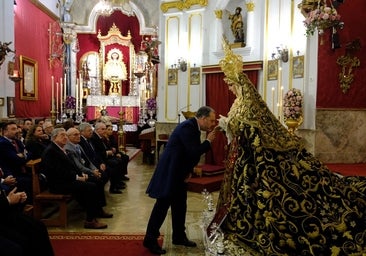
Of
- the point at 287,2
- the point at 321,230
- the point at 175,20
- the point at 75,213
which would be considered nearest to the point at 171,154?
the point at 321,230

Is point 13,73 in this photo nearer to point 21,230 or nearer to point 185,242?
point 21,230

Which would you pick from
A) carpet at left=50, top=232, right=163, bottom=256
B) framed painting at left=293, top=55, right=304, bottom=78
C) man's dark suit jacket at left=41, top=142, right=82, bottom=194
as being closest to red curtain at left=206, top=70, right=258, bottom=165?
framed painting at left=293, top=55, right=304, bottom=78

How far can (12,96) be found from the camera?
A: 9.75 m

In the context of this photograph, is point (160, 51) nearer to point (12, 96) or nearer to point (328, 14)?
point (12, 96)

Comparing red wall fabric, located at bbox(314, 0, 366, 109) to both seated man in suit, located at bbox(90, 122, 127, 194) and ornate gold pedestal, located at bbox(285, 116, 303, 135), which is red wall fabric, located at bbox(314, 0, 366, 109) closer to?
ornate gold pedestal, located at bbox(285, 116, 303, 135)

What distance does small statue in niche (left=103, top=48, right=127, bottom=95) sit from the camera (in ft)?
49.6

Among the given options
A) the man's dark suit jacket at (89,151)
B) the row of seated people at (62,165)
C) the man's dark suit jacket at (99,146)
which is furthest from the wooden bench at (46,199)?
the man's dark suit jacket at (99,146)

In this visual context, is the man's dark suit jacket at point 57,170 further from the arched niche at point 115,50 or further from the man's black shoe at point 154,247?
the arched niche at point 115,50

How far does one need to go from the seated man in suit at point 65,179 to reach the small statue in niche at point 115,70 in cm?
1068

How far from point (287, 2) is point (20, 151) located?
5.86 meters

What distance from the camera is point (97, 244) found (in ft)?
13.4

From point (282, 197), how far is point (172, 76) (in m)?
7.61

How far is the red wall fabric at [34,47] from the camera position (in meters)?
10.8

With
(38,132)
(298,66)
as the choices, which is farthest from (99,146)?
(298,66)
